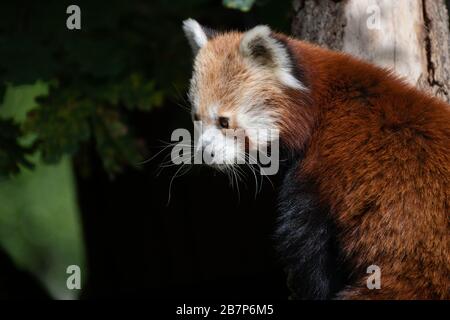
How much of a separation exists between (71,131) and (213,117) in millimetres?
1543

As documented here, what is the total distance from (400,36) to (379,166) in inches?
41.2

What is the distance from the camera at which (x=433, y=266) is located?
2.83 metres

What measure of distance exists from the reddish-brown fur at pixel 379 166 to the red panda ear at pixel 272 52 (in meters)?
0.05

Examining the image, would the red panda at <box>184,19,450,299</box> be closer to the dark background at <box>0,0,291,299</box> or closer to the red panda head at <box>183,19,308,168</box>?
the red panda head at <box>183,19,308,168</box>

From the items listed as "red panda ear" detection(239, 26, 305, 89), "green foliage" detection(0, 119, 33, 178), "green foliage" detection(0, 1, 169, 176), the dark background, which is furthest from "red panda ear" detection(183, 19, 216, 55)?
"green foliage" detection(0, 119, 33, 178)

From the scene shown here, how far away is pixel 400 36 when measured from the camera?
3.77 metres

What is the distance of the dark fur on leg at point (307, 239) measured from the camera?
10.3 ft

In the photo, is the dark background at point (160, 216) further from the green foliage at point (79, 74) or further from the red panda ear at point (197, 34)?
the red panda ear at point (197, 34)

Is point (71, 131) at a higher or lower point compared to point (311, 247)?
higher

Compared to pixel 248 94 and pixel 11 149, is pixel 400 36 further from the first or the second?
pixel 11 149

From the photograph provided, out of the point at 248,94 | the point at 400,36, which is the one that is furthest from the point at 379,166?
the point at 400,36
